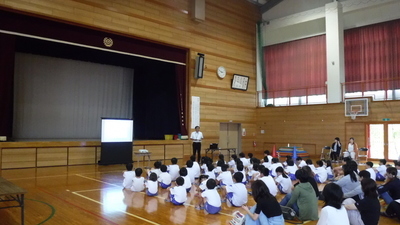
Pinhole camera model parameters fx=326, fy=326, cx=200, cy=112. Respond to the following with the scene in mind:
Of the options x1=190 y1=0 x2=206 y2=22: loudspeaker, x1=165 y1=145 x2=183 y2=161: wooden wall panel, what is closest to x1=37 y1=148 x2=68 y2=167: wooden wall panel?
x1=165 y1=145 x2=183 y2=161: wooden wall panel

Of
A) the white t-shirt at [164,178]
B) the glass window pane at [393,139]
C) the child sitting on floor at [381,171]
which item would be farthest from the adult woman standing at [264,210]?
the glass window pane at [393,139]

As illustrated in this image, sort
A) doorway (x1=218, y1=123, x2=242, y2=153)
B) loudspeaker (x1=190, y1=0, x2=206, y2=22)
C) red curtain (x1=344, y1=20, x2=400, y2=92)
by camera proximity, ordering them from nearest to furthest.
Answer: loudspeaker (x1=190, y1=0, x2=206, y2=22) → red curtain (x1=344, y1=20, x2=400, y2=92) → doorway (x1=218, y1=123, x2=242, y2=153)

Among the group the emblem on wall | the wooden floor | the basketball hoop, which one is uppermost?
the emblem on wall

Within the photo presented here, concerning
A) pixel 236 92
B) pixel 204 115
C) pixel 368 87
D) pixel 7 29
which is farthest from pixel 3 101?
pixel 368 87

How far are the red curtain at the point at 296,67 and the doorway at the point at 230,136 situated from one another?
3335 mm

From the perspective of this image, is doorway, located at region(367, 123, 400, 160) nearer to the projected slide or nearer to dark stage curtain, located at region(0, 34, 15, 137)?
the projected slide

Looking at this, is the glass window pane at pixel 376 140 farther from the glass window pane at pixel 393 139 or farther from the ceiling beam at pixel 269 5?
the ceiling beam at pixel 269 5

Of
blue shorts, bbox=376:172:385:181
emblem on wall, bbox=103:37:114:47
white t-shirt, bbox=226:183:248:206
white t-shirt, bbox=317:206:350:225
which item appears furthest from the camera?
emblem on wall, bbox=103:37:114:47

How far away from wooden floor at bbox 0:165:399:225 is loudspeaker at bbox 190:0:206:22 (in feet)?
31.3

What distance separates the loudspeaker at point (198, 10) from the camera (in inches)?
626

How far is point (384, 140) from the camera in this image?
15.2 m

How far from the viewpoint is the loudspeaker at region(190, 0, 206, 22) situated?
15.9 meters

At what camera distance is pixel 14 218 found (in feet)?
16.9

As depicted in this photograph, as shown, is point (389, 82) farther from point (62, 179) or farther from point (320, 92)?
point (62, 179)
